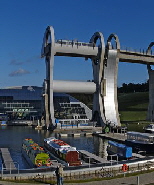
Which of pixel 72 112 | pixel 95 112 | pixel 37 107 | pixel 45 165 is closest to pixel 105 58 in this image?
pixel 95 112

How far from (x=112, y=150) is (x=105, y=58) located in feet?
114

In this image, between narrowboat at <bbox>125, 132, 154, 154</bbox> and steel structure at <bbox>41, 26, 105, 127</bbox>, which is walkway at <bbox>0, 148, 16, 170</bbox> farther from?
steel structure at <bbox>41, 26, 105, 127</bbox>

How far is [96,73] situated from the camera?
70562 mm

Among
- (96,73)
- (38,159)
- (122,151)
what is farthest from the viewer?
(96,73)

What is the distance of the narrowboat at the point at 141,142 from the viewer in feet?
125

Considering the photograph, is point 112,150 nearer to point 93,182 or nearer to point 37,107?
point 93,182

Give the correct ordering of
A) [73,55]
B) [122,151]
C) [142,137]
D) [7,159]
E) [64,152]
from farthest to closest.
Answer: [73,55], [142,137], [122,151], [7,159], [64,152]

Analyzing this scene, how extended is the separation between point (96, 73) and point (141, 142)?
108 ft

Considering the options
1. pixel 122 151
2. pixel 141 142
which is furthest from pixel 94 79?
pixel 122 151

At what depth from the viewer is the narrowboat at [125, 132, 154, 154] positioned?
38.1 metres

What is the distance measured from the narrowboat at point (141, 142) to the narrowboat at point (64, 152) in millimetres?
9316

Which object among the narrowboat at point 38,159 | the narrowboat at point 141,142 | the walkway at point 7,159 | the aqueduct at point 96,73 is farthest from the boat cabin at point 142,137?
the aqueduct at point 96,73

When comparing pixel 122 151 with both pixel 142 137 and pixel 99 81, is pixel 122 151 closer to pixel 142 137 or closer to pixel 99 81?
pixel 142 137

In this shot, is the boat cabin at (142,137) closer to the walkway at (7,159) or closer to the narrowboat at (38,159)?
the narrowboat at (38,159)
